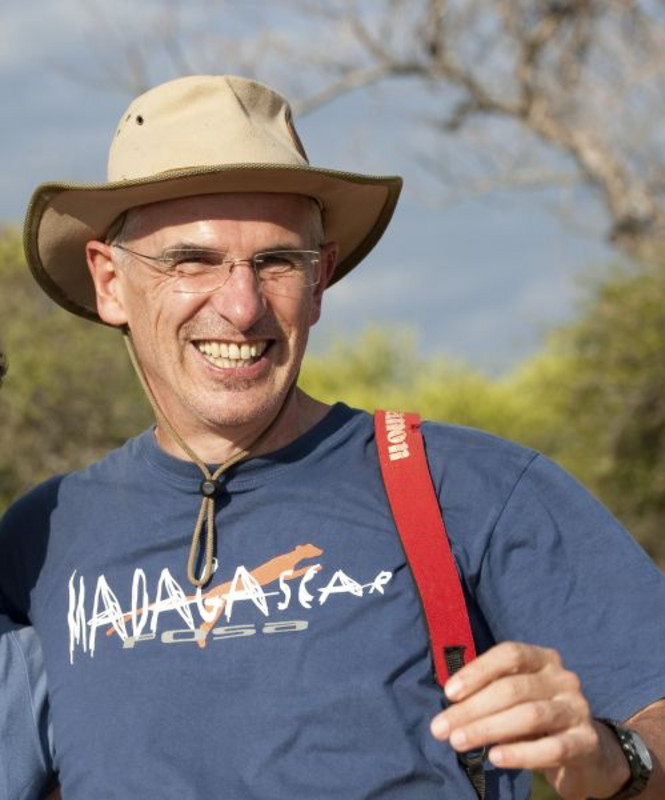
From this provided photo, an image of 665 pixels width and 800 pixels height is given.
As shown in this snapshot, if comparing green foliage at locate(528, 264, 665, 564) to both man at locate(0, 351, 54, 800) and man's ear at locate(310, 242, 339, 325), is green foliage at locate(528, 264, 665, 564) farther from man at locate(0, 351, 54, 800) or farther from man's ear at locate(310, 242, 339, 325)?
man at locate(0, 351, 54, 800)

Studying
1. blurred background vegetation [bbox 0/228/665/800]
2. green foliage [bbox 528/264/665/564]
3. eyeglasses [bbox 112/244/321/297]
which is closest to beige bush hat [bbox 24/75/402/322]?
eyeglasses [bbox 112/244/321/297]

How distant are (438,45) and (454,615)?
14906 mm

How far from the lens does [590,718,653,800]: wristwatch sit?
277 centimetres

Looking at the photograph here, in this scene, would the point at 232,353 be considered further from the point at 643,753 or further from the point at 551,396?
the point at 551,396

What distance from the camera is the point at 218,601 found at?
3.26m

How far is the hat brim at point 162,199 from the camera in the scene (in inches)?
135

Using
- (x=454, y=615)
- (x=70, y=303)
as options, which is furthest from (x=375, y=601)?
(x=70, y=303)

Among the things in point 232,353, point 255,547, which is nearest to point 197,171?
point 232,353

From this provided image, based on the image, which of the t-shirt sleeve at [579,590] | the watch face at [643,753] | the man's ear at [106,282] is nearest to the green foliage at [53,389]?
the man's ear at [106,282]

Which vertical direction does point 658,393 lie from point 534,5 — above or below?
below

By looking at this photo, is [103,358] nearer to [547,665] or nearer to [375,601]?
[375,601]

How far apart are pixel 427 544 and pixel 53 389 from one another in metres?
8.05

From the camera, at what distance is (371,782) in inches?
120

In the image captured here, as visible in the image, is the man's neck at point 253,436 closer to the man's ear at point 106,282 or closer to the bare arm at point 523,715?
the man's ear at point 106,282
